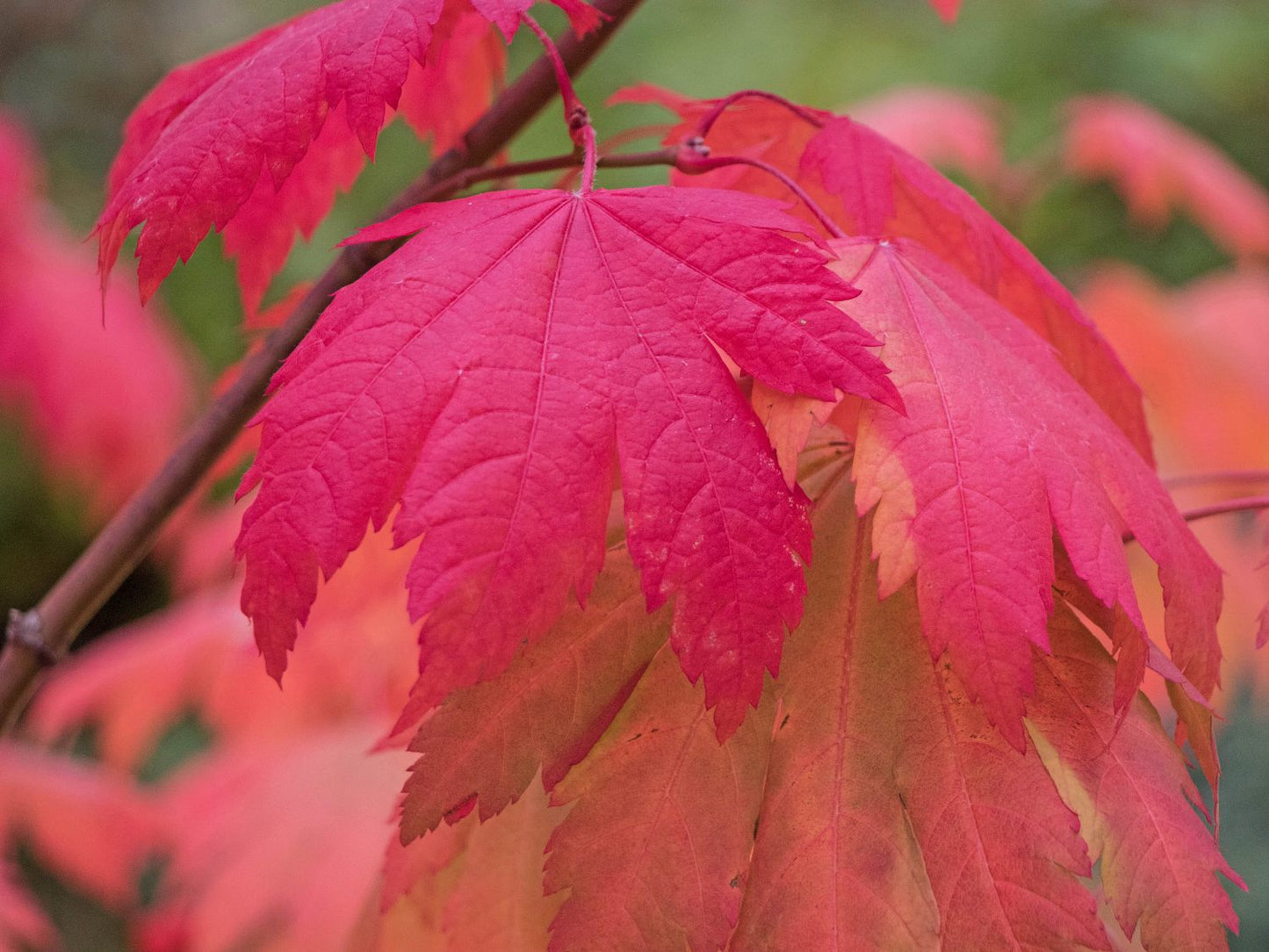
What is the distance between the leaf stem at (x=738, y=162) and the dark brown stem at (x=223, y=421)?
12cm

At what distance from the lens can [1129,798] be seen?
490 mm

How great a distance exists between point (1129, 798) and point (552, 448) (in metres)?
0.29

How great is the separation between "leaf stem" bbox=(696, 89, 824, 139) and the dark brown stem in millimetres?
92

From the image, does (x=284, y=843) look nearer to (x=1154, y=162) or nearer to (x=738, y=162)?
(x=738, y=162)

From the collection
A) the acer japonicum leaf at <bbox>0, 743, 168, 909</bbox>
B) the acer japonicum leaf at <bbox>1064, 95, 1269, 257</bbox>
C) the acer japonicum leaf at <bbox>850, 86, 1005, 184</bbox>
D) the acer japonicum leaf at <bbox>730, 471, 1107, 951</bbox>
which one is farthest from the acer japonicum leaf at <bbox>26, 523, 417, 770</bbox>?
the acer japonicum leaf at <bbox>1064, 95, 1269, 257</bbox>

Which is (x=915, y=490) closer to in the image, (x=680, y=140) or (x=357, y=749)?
(x=680, y=140)

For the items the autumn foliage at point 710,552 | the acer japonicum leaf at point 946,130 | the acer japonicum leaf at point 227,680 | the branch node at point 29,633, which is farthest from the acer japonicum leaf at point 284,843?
the acer japonicum leaf at point 946,130

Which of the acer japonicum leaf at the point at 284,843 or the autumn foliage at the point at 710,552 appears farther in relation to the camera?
the acer japonicum leaf at the point at 284,843

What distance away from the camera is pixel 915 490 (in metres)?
0.46

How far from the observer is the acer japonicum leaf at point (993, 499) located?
0.45 metres

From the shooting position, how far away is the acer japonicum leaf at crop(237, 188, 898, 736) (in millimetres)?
429

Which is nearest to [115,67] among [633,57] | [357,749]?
[633,57]

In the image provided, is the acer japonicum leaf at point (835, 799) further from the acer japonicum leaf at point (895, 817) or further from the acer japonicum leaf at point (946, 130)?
the acer japonicum leaf at point (946, 130)

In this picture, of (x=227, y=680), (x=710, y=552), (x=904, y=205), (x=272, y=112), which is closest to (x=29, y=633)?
(x=272, y=112)
